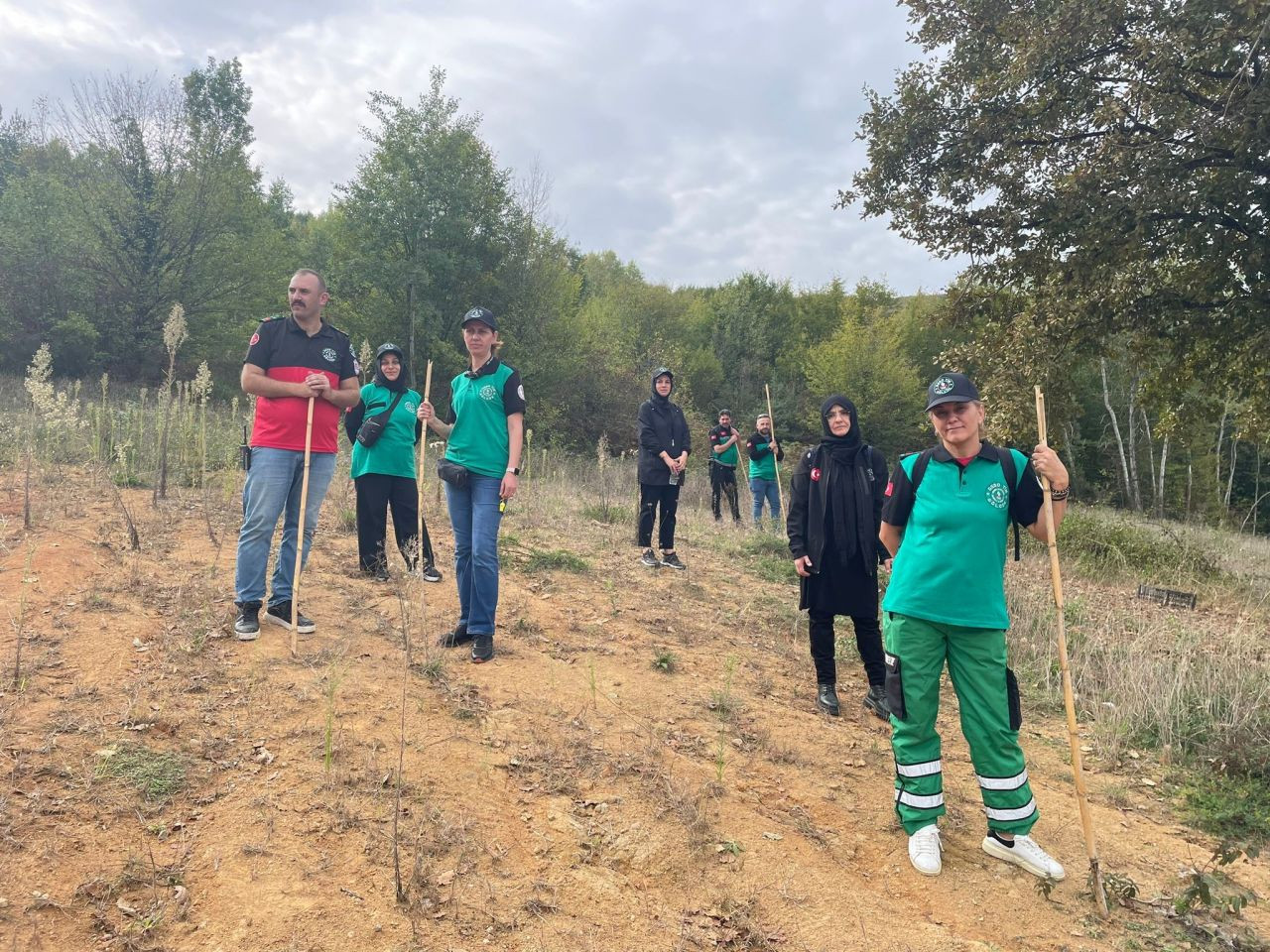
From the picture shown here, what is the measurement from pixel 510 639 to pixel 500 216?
1939 cm

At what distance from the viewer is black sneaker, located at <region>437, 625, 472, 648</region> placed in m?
4.36

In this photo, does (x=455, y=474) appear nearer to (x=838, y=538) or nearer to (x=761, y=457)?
(x=838, y=538)

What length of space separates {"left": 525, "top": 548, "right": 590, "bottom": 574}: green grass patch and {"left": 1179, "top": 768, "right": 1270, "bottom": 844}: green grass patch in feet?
16.0

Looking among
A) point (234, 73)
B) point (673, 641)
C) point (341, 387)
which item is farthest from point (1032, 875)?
point (234, 73)

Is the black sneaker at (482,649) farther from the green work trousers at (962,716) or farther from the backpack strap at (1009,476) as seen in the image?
the backpack strap at (1009,476)

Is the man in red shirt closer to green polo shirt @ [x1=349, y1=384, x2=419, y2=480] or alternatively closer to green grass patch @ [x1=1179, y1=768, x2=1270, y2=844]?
green polo shirt @ [x1=349, y1=384, x2=419, y2=480]

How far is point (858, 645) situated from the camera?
4477 millimetres

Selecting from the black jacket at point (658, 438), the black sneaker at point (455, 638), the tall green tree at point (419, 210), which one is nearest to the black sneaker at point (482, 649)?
the black sneaker at point (455, 638)

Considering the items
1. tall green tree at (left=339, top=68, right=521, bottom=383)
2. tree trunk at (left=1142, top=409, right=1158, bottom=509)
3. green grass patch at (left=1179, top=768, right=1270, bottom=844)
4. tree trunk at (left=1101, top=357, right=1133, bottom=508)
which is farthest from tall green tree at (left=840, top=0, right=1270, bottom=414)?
tree trunk at (left=1142, top=409, right=1158, bottom=509)

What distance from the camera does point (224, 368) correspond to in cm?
2345

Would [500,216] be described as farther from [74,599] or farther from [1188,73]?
[74,599]

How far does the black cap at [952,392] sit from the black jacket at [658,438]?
4571 mm

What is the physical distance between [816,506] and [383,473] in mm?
3526

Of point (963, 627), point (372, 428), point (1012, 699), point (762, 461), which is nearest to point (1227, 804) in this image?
point (1012, 699)
